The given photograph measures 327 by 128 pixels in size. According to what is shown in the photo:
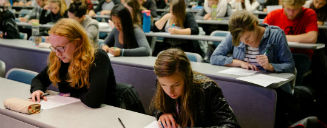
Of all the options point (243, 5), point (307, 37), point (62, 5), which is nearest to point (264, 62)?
point (307, 37)

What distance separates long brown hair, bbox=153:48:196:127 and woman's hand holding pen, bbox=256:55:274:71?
3.04ft

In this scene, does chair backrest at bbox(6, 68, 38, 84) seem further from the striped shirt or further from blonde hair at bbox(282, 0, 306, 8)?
blonde hair at bbox(282, 0, 306, 8)

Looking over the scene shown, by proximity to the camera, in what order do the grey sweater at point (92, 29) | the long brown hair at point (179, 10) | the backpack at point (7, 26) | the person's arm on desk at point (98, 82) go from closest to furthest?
the person's arm on desk at point (98, 82), the grey sweater at point (92, 29), the long brown hair at point (179, 10), the backpack at point (7, 26)

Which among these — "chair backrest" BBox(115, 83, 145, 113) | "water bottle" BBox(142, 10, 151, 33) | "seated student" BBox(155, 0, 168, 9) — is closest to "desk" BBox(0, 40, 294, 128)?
"chair backrest" BBox(115, 83, 145, 113)

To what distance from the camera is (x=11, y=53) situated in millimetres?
3305

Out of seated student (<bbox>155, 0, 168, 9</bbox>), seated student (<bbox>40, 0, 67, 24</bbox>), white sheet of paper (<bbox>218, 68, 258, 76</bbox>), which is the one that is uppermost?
seated student (<bbox>155, 0, 168, 9</bbox>)

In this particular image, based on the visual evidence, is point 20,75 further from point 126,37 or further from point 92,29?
point 92,29

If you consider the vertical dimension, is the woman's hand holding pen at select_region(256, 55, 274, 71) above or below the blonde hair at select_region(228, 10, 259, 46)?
below

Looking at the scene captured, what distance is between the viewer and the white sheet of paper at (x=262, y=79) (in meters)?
1.84

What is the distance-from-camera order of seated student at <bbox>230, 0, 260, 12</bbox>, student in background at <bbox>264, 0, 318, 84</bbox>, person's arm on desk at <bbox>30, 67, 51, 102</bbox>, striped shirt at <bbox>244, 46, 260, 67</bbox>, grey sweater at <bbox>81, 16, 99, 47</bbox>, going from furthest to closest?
1. seated student at <bbox>230, 0, 260, 12</bbox>
2. grey sweater at <bbox>81, 16, 99, 47</bbox>
3. student in background at <bbox>264, 0, 318, 84</bbox>
4. striped shirt at <bbox>244, 46, 260, 67</bbox>
5. person's arm on desk at <bbox>30, 67, 51, 102</bbox>

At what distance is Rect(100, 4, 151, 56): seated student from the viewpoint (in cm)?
276

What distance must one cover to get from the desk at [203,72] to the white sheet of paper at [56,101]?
0.87 meters

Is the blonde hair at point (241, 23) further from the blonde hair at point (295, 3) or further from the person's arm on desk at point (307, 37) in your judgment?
the person's arm on desk at point (307, 37)

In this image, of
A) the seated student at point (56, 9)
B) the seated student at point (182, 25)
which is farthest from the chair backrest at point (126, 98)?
the seated student at point (56, 9)
